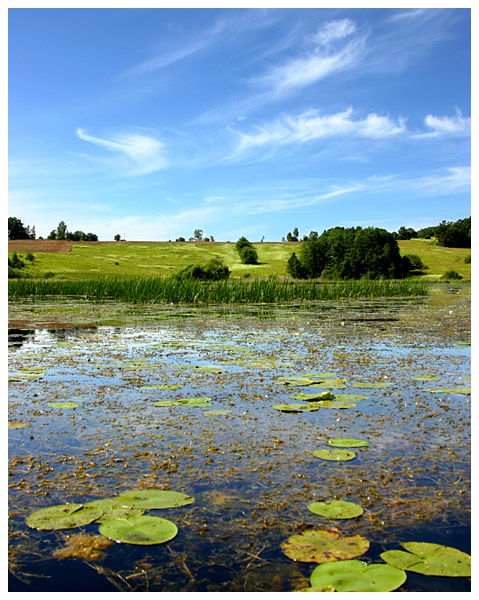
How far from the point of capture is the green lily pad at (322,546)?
7.48ft

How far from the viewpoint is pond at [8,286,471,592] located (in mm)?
2271

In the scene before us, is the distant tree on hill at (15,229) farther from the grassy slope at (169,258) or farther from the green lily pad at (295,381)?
the green lily pad at (295,381)

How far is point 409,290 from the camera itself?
27234 mm

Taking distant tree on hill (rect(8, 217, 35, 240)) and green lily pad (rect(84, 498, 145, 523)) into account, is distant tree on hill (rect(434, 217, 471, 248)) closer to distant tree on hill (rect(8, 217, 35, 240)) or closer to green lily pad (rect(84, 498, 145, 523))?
distant tree on hill (rect(8, 217, 35, 240))

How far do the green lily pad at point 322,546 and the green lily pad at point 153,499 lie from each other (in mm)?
683

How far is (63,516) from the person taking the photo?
2645 mm

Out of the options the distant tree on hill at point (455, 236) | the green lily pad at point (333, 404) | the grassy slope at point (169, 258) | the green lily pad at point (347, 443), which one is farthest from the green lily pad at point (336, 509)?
the distant tree on hill at point (455, 236)

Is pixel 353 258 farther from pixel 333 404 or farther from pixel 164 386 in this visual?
pixel 333 404

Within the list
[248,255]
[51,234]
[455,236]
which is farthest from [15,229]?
[455,236]

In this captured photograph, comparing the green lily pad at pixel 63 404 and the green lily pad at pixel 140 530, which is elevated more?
the green lily pad at pixel 63 404

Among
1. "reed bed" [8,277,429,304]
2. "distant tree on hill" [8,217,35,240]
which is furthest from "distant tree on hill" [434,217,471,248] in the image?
"distant tree on hill" [8,217,35,240]

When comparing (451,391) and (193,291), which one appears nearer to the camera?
(451,391)

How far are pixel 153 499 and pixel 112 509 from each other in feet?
0.75

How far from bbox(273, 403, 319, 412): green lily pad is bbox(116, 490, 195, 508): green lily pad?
6.34 feet
